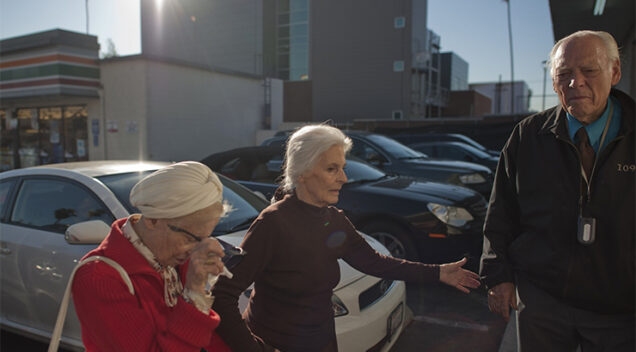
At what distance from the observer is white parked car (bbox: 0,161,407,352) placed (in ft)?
9.46

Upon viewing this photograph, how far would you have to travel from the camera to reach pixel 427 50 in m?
32.5

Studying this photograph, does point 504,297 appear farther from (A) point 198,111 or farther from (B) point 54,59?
(B) point 54,59

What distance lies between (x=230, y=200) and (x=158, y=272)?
242cm

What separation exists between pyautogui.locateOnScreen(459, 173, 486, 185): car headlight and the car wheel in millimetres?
3213

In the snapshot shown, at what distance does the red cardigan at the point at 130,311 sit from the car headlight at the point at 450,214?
3647 mm

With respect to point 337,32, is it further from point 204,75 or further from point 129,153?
point 129,153

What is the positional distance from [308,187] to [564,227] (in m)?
1.14

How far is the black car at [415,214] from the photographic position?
4.61 m

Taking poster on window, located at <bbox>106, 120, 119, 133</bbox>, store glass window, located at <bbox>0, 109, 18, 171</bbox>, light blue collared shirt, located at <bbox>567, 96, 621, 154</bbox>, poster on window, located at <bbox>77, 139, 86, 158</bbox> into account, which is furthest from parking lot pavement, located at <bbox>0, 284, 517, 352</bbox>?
store glass window, located at <bbox>0, 109, 18, 171</bbox>

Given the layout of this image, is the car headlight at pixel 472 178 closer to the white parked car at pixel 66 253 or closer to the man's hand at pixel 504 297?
the white parked car at pixel 66 253

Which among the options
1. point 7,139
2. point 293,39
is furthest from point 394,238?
point 293,39

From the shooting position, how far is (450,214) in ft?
15.5

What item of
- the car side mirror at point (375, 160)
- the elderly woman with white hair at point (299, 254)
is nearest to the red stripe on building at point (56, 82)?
the car side mirror at point (375, 160)

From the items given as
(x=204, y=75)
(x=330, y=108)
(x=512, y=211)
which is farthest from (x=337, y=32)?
(x=512, y=211)
